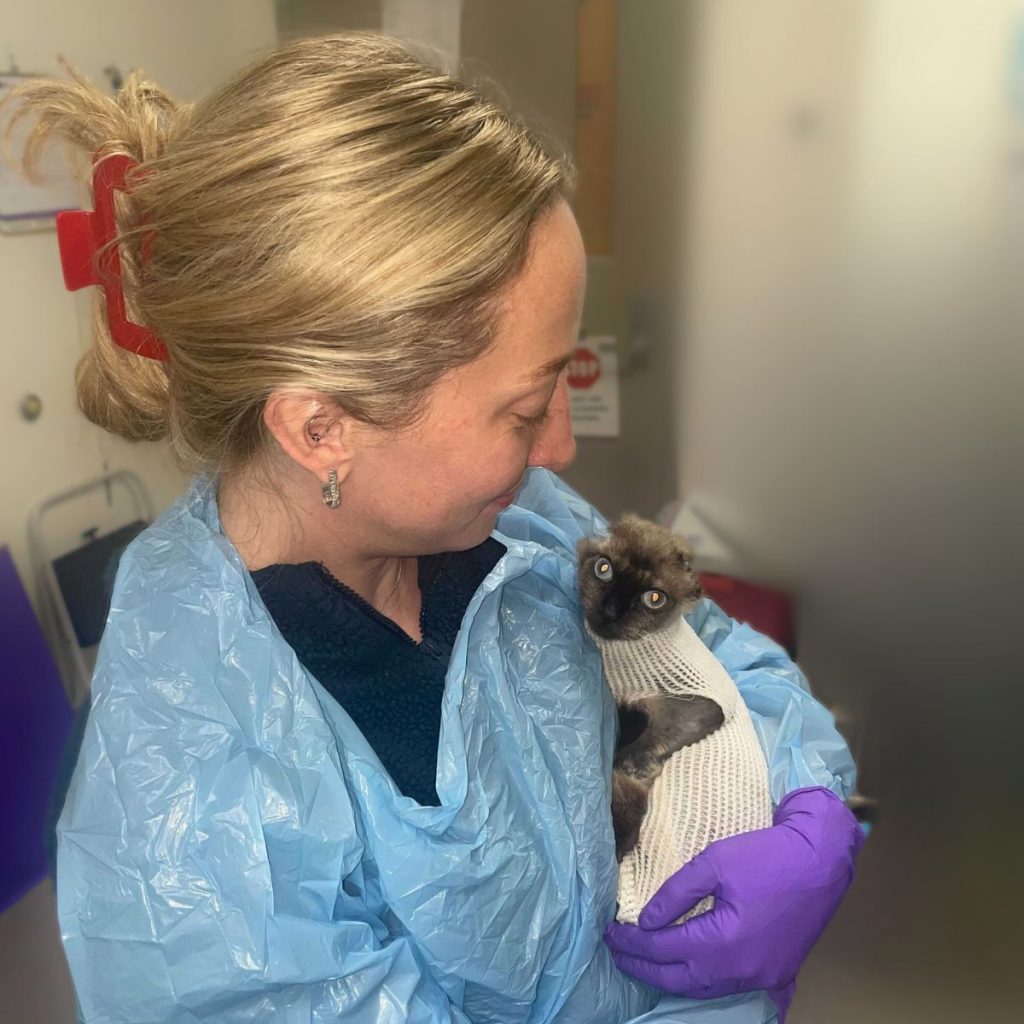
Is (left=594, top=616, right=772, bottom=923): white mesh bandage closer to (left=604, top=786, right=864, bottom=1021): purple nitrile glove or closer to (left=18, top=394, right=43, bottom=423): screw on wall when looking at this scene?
(left=604, top=786, right=864, bottom=1021): purple nitrile glove

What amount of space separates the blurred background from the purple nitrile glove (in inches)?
23.2

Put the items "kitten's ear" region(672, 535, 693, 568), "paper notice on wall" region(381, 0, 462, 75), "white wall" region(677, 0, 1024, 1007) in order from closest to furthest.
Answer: "kitten's ear" region(672, 535, 693, 568)
"white wall" region(677, 0, 1024, 1007)
"paper notice on wall" region(381, 0, 462, 75)

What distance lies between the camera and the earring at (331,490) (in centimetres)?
65

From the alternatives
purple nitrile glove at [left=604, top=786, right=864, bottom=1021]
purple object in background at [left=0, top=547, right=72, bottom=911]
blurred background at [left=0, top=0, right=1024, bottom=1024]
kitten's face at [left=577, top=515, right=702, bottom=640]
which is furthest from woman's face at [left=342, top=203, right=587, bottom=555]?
purple object in background at [left=0, top=547, right=72, bottom=911]

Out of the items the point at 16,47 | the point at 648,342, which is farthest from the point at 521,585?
the point at 16,47

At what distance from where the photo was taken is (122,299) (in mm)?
659

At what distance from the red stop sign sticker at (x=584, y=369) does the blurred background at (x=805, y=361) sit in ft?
0.05

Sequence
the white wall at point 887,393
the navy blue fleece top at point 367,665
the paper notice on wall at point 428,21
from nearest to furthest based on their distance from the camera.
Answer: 1. the navy blue fleece top at point 367,665
2. the white wall at point 887,393
3. the paper notice on wall at point 428,21

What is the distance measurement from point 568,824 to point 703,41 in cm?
103

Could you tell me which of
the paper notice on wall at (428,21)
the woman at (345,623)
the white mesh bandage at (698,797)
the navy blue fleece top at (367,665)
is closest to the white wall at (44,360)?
the paper notice on wall at (428,21)

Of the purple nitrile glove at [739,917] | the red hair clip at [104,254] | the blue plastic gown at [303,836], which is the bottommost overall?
the purple nitrile glove at [739,917]

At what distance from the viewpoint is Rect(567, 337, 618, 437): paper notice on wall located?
1.39m

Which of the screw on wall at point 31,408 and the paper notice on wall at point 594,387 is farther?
the paper notice on wall at point 594,387

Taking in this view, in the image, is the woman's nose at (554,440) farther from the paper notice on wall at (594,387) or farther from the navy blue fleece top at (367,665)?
the paper notice on wall at (594,387)
